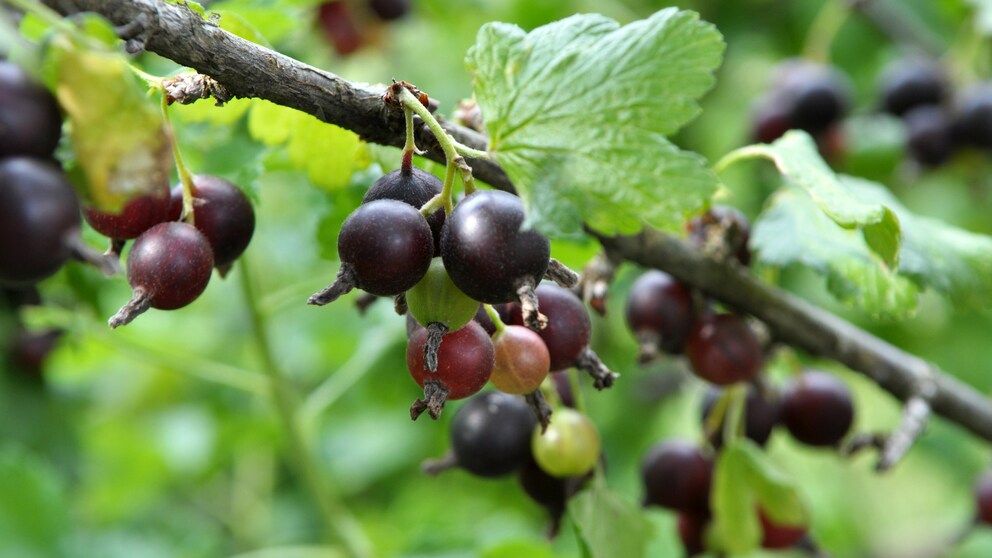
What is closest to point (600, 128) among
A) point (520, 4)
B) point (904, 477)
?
point (520, 4)

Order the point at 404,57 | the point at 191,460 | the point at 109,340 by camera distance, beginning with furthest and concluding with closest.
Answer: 1. the point at 404,57
2. the point at 191,460
3. the point at 109,340

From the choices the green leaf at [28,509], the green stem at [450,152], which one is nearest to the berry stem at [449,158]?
the green stem at [450,152]

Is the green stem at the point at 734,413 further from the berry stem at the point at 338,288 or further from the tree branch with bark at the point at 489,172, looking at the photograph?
the berry stem at the point at 338,288

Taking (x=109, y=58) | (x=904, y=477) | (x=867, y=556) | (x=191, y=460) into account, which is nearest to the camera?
(x=109, y=58)

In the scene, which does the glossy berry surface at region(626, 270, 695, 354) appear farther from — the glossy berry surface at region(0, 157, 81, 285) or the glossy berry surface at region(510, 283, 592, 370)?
the glossy berry surface at region(0, 157, 81, 285)

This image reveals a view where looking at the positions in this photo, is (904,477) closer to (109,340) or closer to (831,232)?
(831,232)

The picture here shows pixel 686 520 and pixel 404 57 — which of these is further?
pixel 404 57

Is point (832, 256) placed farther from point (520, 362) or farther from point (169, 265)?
point (169, 265)
